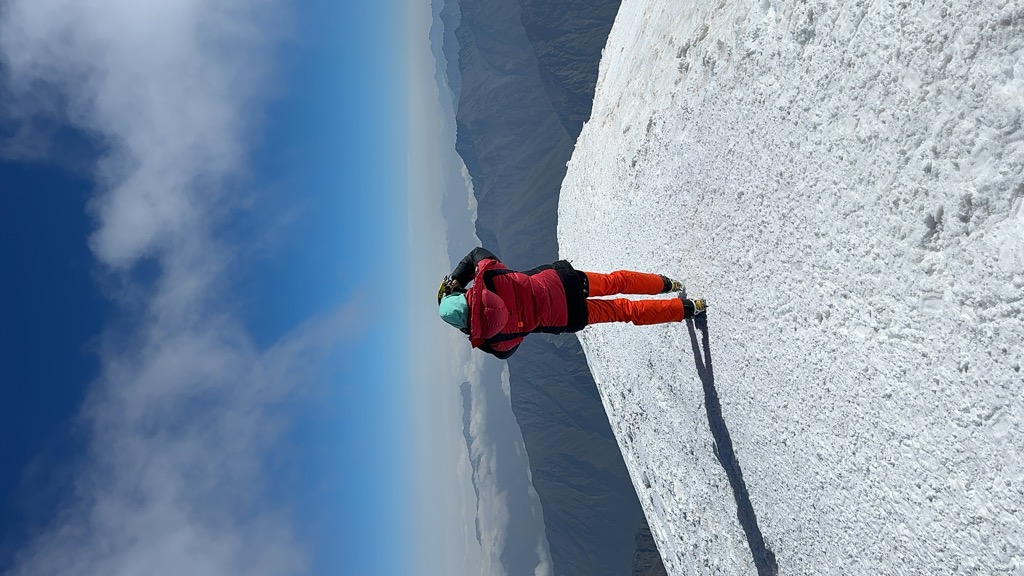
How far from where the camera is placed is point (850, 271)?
2.90 meters

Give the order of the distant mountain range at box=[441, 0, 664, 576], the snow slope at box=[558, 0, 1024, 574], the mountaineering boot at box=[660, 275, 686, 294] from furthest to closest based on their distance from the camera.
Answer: the distant mountain range at box=[441, 0, 664, 576], the mountaineering boot at box=[660, 275, 686, 294], the snow slope at box=[558, 0, 1024, 574]

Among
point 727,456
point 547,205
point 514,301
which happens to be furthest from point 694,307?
point 547,205

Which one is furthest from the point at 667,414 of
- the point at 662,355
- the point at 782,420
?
the point at 782,420

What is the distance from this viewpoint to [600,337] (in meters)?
8.34

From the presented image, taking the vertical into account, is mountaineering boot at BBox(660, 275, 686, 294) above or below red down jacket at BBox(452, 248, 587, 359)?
below

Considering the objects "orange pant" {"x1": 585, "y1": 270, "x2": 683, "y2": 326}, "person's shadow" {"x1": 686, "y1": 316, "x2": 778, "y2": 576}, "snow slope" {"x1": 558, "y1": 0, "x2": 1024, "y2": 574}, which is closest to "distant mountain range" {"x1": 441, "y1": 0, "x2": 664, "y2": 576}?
"orange pant" {"x1": 585, "y1": 270, "x2": 683, "y2": 326}

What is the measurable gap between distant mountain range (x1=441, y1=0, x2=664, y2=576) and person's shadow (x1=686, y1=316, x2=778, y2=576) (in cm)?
7773

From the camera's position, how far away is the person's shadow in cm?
442

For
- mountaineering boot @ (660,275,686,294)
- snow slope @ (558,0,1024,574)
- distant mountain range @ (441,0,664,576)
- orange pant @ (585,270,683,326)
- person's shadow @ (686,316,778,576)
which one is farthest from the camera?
distant mountain range @ (441,0,664,576)

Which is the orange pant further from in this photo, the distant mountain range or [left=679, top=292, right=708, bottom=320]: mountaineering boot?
the distant mountain range

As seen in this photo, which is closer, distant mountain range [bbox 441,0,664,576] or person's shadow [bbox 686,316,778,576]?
person's shadow [bbox 686,316,778,576]

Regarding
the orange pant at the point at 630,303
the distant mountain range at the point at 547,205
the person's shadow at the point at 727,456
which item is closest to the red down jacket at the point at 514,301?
the orange pant at the point at 630,303

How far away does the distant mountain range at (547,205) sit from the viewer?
80.0m

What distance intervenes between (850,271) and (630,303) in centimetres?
197
